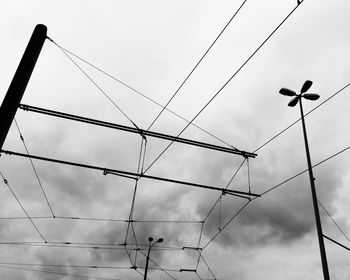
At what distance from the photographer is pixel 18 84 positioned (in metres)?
7.81

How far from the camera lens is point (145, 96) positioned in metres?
13.4

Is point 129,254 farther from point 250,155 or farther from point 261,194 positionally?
point 250,155

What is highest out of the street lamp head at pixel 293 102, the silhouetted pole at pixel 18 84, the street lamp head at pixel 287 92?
the street lamp head at pixel 287 92

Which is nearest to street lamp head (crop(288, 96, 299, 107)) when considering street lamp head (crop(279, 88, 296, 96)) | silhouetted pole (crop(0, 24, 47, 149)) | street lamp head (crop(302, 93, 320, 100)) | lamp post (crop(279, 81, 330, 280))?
lamp post (crop(279, 81, 330, 280))

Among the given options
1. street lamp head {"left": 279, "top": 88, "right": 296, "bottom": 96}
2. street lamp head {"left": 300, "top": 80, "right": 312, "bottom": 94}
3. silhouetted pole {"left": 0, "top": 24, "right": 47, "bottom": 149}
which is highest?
street lamp head {"left": 279, "top": 88, "right": 296, "bottom": 96}

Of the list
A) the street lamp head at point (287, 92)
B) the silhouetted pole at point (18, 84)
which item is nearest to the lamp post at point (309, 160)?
the street lamp head at point (287, 92)

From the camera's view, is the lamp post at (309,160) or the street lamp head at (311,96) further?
the street lamp head at (311,96)

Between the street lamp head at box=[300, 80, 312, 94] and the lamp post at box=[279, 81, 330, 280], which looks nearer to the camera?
the lamp post at box=[279, 81, 330, 280]

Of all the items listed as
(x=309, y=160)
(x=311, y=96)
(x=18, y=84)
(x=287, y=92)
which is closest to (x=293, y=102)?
(x=287, y=92)

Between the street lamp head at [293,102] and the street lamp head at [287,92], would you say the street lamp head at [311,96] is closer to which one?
the street lamp head at [293,102]

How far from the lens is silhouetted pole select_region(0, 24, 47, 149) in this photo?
7.42 m

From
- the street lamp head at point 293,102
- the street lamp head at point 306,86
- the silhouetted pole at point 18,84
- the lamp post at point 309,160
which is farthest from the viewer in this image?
the street lamp head at point 293,102

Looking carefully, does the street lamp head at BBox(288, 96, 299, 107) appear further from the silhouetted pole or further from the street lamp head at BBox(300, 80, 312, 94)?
the silhouetted pole

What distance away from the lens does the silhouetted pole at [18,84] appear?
7418 mm
